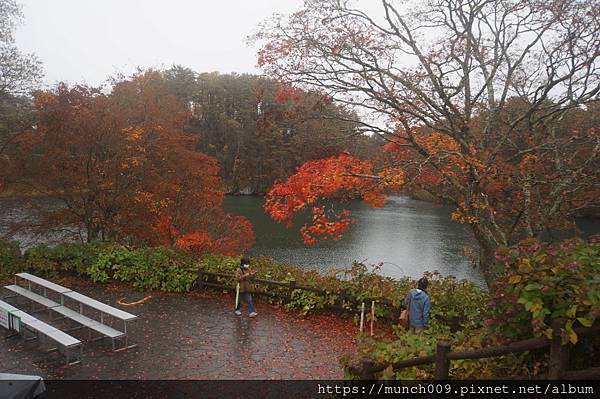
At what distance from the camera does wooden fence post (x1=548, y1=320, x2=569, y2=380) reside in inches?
138

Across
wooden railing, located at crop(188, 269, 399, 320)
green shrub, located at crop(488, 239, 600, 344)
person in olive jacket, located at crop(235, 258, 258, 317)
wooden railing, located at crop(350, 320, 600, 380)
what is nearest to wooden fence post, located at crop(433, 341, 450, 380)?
wooden railing, located at crop(350, 320, 600, 380)

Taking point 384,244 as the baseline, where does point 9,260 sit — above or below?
above

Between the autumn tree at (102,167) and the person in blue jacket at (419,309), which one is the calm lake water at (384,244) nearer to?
the autumn tree at (102,167)

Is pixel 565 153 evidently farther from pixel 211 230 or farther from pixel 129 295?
pixel 211 230

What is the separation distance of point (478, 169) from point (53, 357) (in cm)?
858

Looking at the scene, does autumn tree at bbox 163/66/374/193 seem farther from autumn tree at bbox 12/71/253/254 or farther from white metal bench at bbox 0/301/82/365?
white metal bench at bbox 0/301/82/365

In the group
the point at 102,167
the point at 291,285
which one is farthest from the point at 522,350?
the point at 102,167

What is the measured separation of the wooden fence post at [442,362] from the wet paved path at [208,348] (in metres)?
2.90

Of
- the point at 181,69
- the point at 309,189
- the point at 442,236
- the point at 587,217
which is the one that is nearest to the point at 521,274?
the point at 309,189

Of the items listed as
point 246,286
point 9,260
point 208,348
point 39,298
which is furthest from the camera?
point 9,260

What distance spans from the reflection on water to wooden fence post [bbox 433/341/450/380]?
16315 mm

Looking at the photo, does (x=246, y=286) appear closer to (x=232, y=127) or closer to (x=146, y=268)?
(x=146, y=268)

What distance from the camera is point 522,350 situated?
3752mm

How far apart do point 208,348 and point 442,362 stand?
16.2 ft
